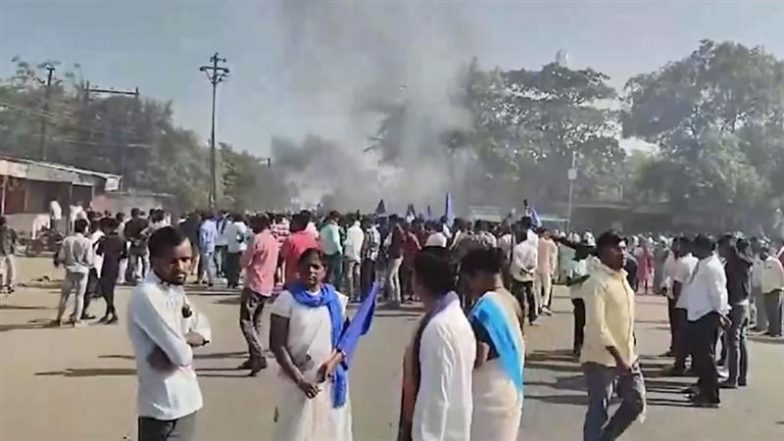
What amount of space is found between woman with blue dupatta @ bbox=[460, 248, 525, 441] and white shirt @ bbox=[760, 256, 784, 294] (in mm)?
8865

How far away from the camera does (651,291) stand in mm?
16891

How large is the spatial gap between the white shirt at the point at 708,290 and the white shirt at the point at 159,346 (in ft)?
16.0

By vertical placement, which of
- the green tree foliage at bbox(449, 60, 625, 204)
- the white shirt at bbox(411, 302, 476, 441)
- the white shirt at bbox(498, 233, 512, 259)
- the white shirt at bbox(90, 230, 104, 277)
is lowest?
the white shirt at bbox(411, 302, 476, 441)

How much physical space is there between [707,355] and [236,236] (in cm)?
931

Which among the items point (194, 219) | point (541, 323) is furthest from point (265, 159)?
point (541, 323)

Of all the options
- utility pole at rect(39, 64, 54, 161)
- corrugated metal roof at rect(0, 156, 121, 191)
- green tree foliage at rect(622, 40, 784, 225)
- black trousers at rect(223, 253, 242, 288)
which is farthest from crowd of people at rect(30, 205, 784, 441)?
utility pole at rect(39, 64, 54, 161)

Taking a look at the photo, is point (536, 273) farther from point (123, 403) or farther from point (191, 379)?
point (191, 379)

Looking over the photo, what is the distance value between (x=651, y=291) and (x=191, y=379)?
14540 mm

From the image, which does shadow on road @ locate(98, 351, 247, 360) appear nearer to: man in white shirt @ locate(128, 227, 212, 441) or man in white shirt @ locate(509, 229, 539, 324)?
man in white shirt @ locate(509, 229, 539, 324)

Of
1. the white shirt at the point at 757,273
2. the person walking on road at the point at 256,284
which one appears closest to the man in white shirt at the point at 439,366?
the person walking on road at the point at 256,284

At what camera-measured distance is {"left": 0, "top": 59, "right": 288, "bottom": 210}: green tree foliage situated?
32531 mm

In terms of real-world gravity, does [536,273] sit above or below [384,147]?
below

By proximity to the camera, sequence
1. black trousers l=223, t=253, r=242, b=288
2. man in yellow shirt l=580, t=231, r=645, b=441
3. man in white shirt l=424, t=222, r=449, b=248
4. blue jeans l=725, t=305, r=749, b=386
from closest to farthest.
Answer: man in yellow shirt l=580, t=231, r=645, b=441, blue jeans l=725, t=305, r=749, b=386, man in white shirt l=424, t=222, r=449, b=248, black trousers l=223, t=253, r=242, b=288

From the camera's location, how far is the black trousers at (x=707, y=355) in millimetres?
7176
